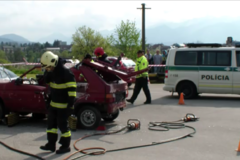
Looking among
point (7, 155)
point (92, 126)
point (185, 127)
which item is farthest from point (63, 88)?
point (185, 127)

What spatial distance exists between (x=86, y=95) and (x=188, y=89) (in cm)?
659

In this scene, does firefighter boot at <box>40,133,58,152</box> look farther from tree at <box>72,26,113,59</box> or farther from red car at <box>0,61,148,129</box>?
tree at <box>72,26,113,59</box>

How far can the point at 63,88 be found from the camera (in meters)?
6.30

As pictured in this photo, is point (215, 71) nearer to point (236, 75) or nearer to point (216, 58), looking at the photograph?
point (216, 58)

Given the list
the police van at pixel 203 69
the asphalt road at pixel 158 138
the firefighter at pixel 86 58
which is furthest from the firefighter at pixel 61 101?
the police van at pixel 203 69

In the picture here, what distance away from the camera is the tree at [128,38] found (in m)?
37.1

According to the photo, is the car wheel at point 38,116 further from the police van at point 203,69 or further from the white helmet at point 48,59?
the police van at point 203,69

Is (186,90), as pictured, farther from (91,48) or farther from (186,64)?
(91,48)

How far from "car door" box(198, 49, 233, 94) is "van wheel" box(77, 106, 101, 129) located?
666cm

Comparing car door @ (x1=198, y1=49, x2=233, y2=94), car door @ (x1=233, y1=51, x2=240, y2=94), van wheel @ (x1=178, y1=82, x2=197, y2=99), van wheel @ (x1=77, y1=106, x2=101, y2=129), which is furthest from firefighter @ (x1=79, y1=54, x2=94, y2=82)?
car door @ (x1=233, y1=51, x2=240, y2=94)

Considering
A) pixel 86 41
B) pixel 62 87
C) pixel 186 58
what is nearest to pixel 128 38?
pixel 86 41

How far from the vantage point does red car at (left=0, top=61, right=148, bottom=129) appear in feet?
27.0

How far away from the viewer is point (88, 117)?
828cm

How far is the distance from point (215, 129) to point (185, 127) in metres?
0.72
